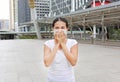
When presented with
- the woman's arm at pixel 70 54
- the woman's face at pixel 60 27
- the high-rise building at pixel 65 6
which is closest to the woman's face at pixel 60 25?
the woman's face at pixel 60 27

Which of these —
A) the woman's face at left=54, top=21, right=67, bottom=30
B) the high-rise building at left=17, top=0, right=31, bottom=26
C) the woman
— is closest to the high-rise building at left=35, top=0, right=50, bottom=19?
the high-rise building at left=17, top=0, right=31, bottom=26

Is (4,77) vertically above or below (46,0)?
below

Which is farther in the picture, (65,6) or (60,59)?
(65,6)

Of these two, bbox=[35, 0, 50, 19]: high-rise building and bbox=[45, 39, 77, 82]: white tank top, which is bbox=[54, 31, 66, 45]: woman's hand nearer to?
bbox=[45, 39, 77, 82]: white tank top

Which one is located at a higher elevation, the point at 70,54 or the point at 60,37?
the point at 60,37

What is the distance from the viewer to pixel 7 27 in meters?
165

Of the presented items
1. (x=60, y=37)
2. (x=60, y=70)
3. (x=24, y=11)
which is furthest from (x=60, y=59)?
(x=24, y=11)

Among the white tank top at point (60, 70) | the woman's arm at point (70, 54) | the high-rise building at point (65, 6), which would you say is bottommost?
the white tank top at point (60, 70)

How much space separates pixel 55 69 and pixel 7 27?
166002mm

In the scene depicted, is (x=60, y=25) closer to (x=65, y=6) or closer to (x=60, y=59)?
(x=60, y=59)

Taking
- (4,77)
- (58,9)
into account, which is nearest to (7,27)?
(58,9)

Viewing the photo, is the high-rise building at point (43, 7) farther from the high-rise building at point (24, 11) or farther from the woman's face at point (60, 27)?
the woman's face at point (60, 27)

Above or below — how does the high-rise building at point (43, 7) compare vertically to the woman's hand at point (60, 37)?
above

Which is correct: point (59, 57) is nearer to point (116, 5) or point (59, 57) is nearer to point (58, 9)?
point (116, 5)
